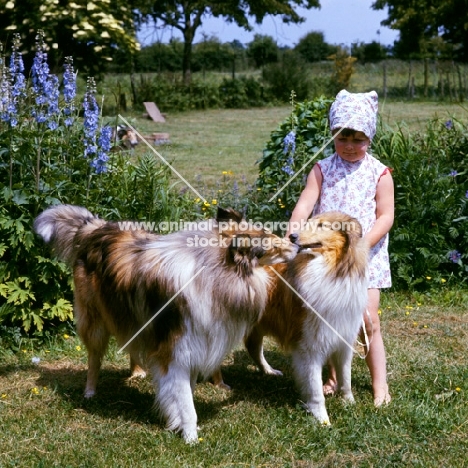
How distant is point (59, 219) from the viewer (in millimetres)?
4340

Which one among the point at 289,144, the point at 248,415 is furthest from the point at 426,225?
the point at 248,415

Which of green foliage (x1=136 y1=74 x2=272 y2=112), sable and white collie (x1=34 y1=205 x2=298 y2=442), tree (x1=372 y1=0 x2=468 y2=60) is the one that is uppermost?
tree (x1=372 y1=0 x2=468 y2=60)

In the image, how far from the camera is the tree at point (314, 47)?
4688 centimetres

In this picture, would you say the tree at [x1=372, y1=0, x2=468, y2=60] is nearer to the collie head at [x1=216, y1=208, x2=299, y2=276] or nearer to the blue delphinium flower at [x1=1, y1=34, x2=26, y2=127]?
the blue delphinium flower at [x1=1, y1=34, x2=26, y2=127]

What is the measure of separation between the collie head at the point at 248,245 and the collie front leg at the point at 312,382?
76cm

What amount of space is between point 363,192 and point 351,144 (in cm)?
32

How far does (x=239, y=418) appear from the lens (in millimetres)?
4035

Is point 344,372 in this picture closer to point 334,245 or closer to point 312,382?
point 312,382

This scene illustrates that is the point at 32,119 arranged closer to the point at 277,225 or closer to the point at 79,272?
the point at 79,272

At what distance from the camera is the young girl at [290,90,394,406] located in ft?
13.3

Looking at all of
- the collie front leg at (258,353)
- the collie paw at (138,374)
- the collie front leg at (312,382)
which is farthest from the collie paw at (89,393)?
the collie front leg at (312,382)

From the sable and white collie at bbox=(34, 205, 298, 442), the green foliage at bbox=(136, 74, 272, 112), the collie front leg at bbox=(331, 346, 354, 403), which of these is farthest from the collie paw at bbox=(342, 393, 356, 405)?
the green foliage at bbox=(136, 74, 272, 112)

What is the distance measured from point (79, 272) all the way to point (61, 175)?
1.08 meters

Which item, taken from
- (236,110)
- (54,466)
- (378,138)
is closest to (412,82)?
(236,110)
